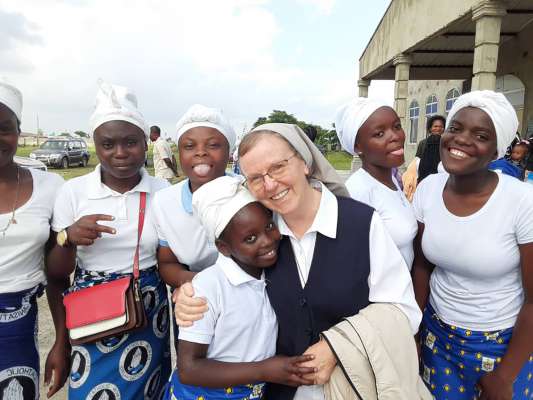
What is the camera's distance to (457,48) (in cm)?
1224

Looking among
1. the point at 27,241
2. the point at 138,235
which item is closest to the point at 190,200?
the point at 138,235

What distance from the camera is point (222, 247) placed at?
68.6 inches

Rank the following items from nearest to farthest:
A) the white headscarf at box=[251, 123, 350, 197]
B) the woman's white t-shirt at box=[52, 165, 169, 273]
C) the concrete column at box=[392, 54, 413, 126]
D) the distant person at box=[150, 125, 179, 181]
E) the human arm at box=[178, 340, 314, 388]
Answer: the human arm at box=[178, 340, 314, 388]
the white headscarf at box=[251, 123, 350, 197]
the woman's white t-shirt at box=[52, 165, 169, 273]
the distant person at box=[150, 125, 179, 181]
the concrete column at box=[392, 54, 413, 126]

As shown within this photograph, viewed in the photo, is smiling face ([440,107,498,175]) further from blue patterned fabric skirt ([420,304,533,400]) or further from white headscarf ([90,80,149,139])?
white headscarf ([90,80,149,139])

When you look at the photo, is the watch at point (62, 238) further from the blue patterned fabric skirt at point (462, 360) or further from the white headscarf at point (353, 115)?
the blue patterned fabric skirt at point (462, 360)

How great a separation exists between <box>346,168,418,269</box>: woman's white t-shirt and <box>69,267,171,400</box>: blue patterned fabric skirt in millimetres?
1270

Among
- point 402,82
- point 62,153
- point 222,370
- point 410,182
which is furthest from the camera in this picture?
point 62,153

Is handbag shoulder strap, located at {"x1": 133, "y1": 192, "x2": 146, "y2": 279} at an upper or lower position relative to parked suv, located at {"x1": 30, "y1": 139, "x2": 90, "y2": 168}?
upper

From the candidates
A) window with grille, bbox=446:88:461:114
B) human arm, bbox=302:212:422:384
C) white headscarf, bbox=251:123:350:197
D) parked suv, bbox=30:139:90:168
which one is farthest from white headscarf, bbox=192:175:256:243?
parked suv, bbox=30:139:90:168

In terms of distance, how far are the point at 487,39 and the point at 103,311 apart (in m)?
8.44

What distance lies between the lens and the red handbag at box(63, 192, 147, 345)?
6.16ft

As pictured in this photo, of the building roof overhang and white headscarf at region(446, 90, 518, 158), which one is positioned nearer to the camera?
white headscarf at region(446, 90, 518, 158)

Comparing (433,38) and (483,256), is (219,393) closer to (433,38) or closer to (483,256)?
(483,256)

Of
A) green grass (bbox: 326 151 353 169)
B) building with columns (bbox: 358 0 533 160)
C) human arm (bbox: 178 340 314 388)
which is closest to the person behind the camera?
human arm (bbox: 178 340 314 388)
